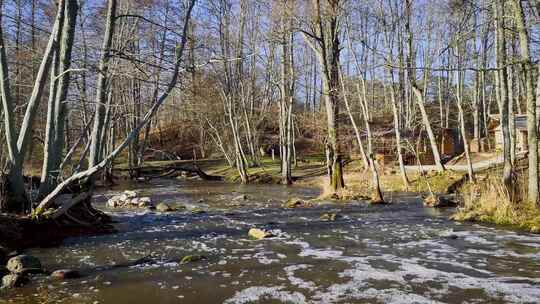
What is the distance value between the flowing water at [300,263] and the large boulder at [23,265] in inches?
17.7

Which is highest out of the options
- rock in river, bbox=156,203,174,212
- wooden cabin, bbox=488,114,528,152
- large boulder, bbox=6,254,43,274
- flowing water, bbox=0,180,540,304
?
wooden cabin, bbox=488,114,528,152

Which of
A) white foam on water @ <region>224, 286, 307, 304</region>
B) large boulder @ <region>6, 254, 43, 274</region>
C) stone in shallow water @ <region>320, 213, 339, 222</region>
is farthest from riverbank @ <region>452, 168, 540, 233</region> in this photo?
large boulder @ <region>6, 254, 43, 274</region>

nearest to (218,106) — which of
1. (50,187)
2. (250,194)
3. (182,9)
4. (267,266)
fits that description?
(250,194)

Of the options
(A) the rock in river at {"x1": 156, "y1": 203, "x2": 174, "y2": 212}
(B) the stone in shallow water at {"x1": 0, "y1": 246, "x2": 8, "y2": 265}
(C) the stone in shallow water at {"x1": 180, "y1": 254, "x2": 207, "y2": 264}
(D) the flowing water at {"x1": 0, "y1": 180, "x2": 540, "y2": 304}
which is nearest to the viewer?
(D) the flowing water at {"x1": 0, "y1": 180, "x2": 540, "y2": 304}

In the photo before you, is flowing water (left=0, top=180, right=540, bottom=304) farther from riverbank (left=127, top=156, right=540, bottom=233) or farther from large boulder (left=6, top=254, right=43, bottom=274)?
riverbank (left=127, top=156, right=540, bottom=233)

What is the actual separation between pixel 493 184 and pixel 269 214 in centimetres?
648

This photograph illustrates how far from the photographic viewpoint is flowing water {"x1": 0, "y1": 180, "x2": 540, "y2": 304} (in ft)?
22.3

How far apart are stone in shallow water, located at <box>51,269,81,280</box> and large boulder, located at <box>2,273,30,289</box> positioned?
0.42 m

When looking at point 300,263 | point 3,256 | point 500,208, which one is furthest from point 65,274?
point 500,208

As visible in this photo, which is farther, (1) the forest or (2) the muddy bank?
(2) the muddy bank

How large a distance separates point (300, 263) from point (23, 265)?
179 inches

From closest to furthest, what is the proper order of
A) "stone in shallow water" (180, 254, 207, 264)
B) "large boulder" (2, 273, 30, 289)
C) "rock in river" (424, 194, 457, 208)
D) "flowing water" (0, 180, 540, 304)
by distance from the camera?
"flowing water" (0, 180, 540, 304) < "large boulder" (2, 273, 30, 289) < "stone in shallow water" (180, 254, 207, 264) < "rock in river" (424, 194, 457, 208)

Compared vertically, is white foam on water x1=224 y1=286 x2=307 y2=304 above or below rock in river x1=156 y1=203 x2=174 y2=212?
below

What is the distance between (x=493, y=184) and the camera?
12922mm
